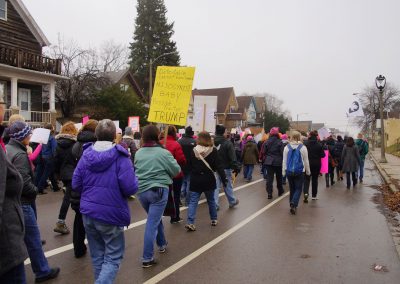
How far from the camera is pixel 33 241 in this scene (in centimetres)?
475

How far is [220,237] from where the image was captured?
23.5 feet

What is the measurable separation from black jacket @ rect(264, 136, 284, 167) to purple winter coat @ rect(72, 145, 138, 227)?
7952 mm

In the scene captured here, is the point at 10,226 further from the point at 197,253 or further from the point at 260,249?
the point at 260,249

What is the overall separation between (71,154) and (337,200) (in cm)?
782

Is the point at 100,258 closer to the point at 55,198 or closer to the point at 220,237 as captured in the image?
the point at 220,237

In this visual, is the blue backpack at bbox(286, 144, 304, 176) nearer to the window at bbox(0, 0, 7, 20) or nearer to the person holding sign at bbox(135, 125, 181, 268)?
the person holding sign at bbox(135, 125, 181, 268)

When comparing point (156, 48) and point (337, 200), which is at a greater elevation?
point (156, 48)

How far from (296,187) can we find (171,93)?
11.8ft

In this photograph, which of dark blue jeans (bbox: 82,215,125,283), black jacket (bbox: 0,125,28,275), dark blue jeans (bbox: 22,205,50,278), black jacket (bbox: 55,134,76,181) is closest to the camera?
black jacket (bbox: 0,125,28,275)

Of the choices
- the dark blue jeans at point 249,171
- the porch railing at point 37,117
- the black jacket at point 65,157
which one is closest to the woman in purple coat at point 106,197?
the black jacket at point 65,157

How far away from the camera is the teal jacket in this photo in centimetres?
552

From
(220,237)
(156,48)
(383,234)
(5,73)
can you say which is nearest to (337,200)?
(383,234)

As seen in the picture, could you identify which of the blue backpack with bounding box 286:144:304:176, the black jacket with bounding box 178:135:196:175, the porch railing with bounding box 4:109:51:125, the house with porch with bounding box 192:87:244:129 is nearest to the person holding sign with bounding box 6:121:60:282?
the black jacket with bounding box 178:135:196:175

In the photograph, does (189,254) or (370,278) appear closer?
(370,278)
